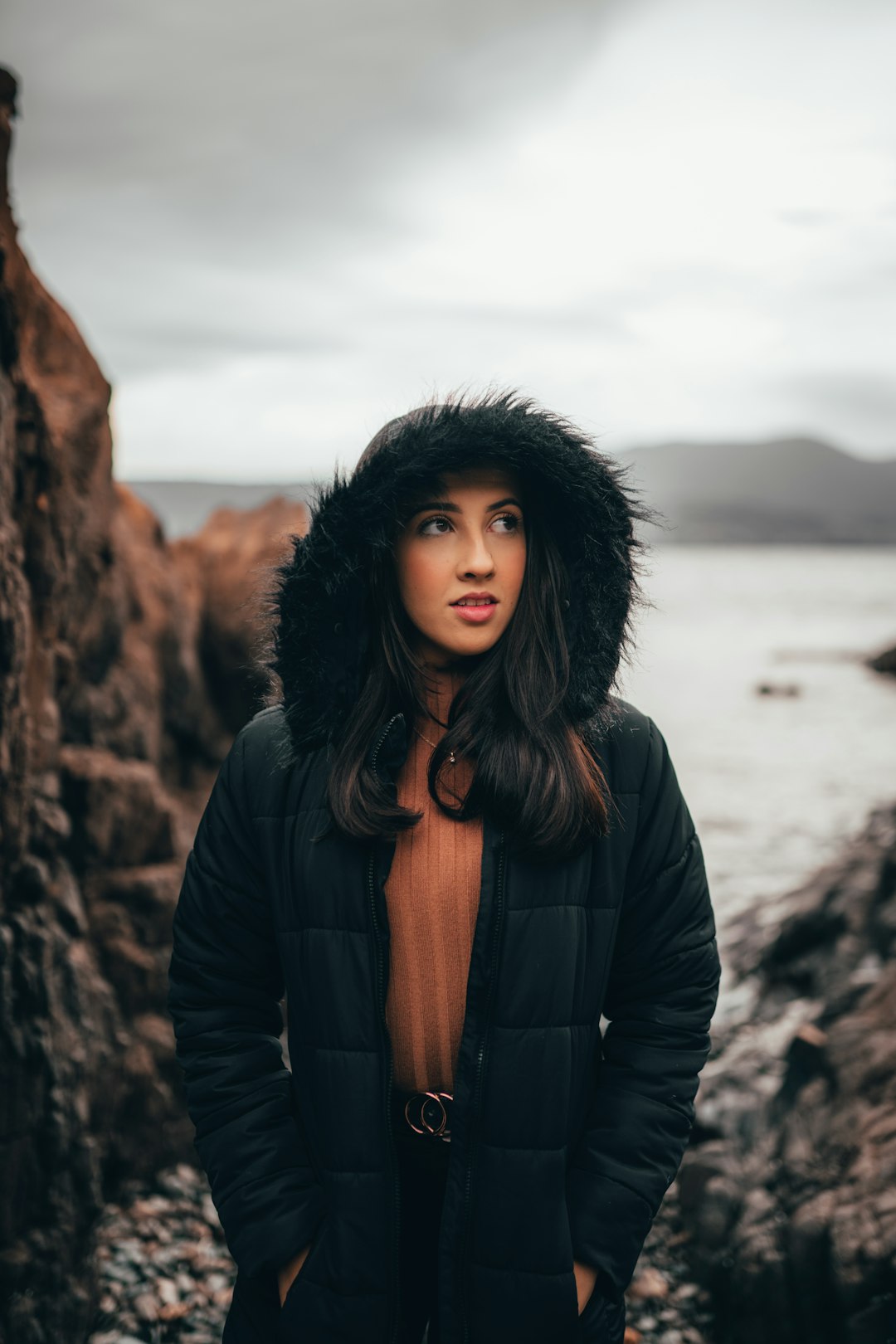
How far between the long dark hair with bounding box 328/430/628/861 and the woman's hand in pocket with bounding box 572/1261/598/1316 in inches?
38.3

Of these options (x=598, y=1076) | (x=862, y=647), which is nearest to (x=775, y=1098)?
(x=598, y=1076)

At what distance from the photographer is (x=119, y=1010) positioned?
509cm

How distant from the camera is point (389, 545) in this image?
7.66 feet

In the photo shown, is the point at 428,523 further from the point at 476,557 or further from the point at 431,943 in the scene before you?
the point at 431,943

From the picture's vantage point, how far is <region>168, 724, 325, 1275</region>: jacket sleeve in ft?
7.47

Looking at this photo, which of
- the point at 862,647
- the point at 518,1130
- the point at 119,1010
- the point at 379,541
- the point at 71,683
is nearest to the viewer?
the point at 518,1130

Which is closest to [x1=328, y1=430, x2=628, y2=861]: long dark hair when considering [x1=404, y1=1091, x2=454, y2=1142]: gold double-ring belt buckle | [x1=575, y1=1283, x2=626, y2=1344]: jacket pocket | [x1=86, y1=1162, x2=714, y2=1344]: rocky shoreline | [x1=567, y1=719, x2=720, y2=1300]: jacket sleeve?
[x1=567, y1=719, x2=720, y2=1300]: jacket sleeve

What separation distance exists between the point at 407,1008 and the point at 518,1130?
374 mm

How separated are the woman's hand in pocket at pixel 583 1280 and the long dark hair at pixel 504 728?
97cm

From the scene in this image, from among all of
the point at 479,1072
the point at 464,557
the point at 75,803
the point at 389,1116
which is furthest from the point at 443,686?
the point at 75,803

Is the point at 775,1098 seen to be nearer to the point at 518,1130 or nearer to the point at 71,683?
the point at 518,1130

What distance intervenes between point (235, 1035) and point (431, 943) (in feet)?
1.84

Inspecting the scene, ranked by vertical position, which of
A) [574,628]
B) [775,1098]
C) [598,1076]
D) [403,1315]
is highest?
[574,628]

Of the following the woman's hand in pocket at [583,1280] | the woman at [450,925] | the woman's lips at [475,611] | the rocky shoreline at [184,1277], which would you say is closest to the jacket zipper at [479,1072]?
the woman at [450,925]
